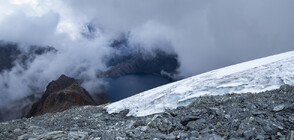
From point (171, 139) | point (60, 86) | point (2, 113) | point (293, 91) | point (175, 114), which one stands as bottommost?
point (171, 139)

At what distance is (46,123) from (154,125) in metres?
7.93

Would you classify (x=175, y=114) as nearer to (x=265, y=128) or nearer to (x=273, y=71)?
(x=265, y=128)

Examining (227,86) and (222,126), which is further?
(227,86)

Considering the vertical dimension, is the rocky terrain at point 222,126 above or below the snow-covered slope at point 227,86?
below

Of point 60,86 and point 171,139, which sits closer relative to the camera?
point 171,139

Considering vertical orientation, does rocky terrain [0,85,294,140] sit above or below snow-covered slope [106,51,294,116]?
below

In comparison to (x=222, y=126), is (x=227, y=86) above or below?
above

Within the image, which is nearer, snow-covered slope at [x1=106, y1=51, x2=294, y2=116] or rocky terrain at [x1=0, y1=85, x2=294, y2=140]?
rocky terrain at [x1=0, y1=85, x2=294, y2=140]

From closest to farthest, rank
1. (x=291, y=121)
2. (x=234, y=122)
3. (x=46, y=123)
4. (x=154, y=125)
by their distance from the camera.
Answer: (x=291, y=121)
(x=234, y=122)
(x=154, y=125)
(x=46, y=123)

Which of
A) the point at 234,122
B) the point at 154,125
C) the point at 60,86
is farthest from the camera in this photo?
the point at 60,86

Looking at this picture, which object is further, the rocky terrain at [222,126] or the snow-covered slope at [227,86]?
the snow-covered slope at [227,86]

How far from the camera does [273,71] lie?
13.6 m

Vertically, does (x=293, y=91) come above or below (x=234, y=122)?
above

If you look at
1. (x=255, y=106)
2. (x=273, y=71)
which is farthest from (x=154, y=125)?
(x=273, y=71)
